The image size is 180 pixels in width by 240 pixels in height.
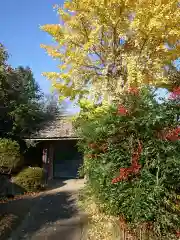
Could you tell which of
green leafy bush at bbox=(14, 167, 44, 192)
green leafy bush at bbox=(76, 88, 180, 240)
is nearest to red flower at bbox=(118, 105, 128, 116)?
green leafy bush at bbox=(76, 88, 180, 240)

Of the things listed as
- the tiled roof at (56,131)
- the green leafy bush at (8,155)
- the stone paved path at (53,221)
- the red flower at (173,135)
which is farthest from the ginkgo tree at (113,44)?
the red flower at (173,135)

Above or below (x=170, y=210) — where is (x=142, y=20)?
above

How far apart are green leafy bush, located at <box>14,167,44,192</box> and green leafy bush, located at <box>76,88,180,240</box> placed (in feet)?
29.3

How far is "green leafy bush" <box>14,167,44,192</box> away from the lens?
1543cm

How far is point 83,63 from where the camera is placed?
51.5ft

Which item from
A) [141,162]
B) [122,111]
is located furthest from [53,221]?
[122,111]

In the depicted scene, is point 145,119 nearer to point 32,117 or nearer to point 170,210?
point 170,210

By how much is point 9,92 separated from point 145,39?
806 centimetres

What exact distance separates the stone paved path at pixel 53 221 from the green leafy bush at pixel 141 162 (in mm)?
1896

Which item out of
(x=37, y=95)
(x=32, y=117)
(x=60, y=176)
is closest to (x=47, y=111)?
(x=37, y=95)

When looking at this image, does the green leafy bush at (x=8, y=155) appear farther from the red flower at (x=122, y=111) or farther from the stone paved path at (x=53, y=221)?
the red flower at (x=122, y=111)

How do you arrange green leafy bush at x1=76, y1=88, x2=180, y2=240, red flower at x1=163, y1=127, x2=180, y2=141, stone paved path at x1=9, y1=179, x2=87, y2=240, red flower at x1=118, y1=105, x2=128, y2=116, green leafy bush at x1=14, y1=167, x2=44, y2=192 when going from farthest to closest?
1. green leafy bush at x1=14, y1=167, x2=44, y2=192
2. stone paved path at x1=9, y1=179, x2=87, y2=240
3. red flower at x1=118, y1=105, x2=128, y2=116
4. red flower at x1=163, y1=127, x2=180, y2=141
5. green leafy bush at x1=76, y1=88, x2=180, y2=240

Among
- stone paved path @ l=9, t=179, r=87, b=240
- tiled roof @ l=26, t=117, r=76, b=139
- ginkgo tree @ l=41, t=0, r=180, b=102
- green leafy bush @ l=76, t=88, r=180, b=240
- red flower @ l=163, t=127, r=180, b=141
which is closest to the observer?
green leafy bush @ l=76, t=88, r=180, b=240

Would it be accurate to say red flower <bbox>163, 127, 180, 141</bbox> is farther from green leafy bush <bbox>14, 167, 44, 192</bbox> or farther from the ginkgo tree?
green leafy bush <bbox>14, 167, 44, 192</bbox>
